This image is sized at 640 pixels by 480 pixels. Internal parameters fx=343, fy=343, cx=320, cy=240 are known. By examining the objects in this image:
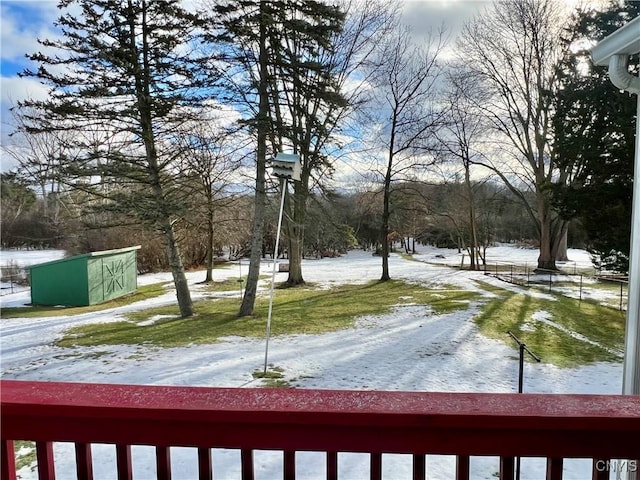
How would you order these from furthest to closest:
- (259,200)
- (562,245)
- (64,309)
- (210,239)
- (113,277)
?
1. (210,239)
2. (562,245)
3. (113,277)
4. (64,309)
5. (259,200)

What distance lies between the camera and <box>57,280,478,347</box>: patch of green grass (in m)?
4.00

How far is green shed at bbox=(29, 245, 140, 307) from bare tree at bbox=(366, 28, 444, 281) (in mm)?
5396

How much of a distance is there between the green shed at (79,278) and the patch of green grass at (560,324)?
5.58m

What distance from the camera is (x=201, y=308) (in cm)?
548

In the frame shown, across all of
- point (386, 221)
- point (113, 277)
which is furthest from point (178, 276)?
point (386, 221)

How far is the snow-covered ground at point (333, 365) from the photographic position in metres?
1.46

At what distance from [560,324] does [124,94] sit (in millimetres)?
6063

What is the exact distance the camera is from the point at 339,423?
0.46 m

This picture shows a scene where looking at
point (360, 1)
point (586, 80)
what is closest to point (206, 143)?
point (360, 1)

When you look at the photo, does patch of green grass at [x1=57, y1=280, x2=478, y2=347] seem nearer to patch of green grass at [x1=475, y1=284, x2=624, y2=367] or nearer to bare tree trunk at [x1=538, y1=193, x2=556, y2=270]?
patch of green grass at [x1=475, y1=284, x2=624, y2=367]

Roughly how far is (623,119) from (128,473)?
460 cm

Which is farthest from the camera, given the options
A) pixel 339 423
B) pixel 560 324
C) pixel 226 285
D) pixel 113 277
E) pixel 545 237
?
pixel 226 285

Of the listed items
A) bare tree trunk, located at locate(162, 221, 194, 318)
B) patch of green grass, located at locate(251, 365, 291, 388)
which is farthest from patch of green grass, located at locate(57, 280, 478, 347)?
patch of green grass, located at locate(251, 365, 291, 388)

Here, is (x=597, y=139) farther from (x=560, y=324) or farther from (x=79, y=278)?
(x=79, y=278)
